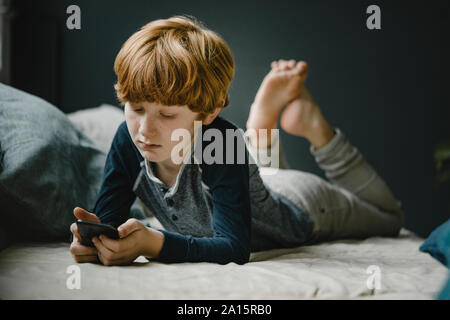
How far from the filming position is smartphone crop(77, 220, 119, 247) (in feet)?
2.35

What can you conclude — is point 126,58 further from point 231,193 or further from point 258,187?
point 258,187

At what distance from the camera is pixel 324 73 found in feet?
6.38

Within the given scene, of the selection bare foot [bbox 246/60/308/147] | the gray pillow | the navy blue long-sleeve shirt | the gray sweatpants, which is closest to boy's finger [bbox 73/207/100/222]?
the navy blue long-sleeve shirt

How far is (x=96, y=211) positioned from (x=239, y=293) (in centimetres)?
39

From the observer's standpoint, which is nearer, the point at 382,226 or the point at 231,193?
the point at 231,193

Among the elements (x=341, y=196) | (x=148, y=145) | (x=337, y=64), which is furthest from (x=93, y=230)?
(x=337, y=64)

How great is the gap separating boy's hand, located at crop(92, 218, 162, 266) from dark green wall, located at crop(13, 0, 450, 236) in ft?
2.85

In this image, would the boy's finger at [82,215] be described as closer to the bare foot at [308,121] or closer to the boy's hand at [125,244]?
the boy's hand at [125,244]

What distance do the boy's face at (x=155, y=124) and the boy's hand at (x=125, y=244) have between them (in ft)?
0.44

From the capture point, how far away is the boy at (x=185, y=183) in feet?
2.52

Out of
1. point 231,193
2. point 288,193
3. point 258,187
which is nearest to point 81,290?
point 231,193

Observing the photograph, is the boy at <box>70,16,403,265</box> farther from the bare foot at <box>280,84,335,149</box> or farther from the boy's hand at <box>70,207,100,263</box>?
the bare foot at <box>280,84,335,149</box>

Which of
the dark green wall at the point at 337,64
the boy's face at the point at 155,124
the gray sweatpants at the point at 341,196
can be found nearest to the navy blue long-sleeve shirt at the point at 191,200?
the boy's face at the point at 155,124

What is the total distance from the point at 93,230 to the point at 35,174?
29 cm
